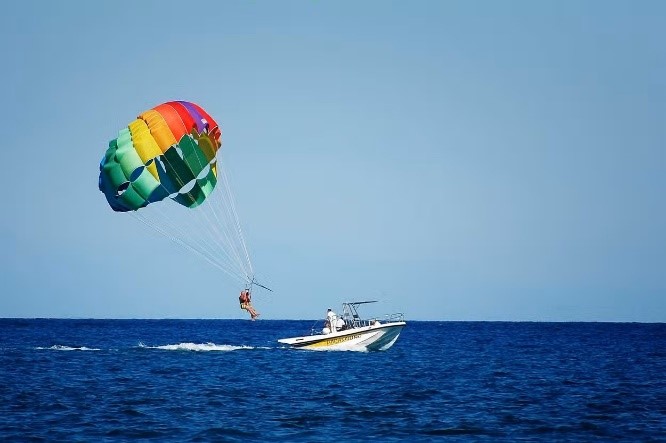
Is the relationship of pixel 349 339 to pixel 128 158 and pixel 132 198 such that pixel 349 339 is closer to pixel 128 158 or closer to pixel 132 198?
pixel 132 198

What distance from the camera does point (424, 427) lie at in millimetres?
25406

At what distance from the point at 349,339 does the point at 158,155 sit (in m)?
17.4

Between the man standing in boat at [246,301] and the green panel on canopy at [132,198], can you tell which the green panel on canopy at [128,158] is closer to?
the green panel on canopy at [132,198]

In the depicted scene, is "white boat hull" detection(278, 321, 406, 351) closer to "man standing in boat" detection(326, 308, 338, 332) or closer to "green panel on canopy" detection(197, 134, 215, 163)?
"man standing in boat" detection(326, 308, 338, 332)

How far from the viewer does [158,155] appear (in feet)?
126

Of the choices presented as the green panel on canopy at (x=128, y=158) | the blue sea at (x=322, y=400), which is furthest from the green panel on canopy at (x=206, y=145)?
the blue sea at (x=322, y=400)

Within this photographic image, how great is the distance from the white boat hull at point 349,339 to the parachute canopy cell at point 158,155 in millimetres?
12360

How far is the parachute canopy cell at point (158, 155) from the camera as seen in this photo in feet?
124

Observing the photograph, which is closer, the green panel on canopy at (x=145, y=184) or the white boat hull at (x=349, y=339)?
the green panel on canopy at (x=145, y=184)

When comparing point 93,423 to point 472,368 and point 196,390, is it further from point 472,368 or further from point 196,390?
point 472,368

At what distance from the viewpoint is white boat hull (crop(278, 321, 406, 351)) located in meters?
49.9

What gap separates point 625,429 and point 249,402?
39.5ft

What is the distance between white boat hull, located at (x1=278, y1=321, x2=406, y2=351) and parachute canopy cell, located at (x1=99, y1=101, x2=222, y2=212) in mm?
12360

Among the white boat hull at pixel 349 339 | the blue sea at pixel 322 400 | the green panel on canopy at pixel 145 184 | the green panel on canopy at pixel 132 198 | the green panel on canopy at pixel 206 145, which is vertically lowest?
the blue sea at pixel 322 400
